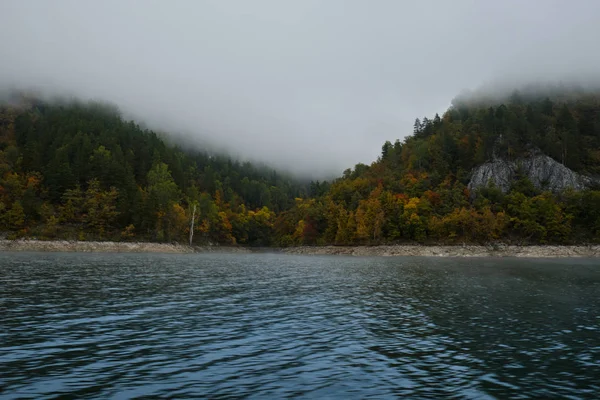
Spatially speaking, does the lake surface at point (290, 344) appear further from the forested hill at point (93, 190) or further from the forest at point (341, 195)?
the forest at point (341, 195)

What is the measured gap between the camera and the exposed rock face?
14688 cm

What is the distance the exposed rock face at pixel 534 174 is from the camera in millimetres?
146875

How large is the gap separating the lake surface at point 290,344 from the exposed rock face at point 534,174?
133 metres

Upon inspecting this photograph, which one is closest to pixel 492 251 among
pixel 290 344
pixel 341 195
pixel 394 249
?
pixel 394 249

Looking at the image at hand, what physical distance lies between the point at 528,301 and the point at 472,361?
19510 mm

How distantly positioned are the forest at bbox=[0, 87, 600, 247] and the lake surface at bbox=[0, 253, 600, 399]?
101954 mm

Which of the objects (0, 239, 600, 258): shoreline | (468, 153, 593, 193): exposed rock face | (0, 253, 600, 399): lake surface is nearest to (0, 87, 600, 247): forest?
(468, 153, 593, 193): exposed rock face

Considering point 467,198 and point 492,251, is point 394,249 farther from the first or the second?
point 467,198

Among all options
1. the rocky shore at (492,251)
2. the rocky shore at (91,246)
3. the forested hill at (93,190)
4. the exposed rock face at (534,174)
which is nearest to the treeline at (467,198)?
the exposed rock face at (534,174)

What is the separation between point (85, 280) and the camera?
126 feet

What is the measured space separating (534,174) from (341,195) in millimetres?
78445

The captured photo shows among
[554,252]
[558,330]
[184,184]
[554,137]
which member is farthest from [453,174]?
[558,330]

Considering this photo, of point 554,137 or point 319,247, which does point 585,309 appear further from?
point 554,137

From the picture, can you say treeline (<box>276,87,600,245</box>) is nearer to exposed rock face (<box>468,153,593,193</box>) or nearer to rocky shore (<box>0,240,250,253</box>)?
exposed rock face (<box>468,153,593,193</box>)
